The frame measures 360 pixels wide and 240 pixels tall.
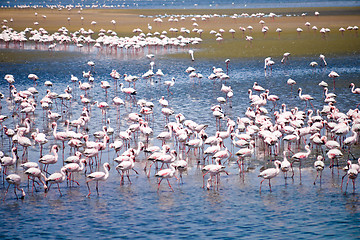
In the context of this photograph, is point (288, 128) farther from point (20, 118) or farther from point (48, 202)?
point (20, 118)

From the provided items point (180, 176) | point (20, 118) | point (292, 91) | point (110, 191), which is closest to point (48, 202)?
point (110, 191)

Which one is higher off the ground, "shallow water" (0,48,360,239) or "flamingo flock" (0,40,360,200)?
"flamingo flock" (0,40,360,200)

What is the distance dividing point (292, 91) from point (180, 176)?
497 inches

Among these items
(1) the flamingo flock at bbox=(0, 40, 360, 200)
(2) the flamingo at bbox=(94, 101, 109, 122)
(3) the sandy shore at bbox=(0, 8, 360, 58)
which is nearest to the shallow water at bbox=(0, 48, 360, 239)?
(1) the flamingo flock at bbox=(0, 40, 360, 200)

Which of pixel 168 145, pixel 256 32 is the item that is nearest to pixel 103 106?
pixel 168 145

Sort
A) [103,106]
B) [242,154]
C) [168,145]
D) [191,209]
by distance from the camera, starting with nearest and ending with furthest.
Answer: [191,209] < [242,154] < [168,145] < [103,106]

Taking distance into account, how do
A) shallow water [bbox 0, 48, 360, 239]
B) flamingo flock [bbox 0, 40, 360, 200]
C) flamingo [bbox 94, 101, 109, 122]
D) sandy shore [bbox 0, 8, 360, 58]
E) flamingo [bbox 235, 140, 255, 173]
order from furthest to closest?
sandy shore [bbox 0, 8, 360, 58] < flamingo [bbox 94, 101, 109, 122] < flamingo [bbox 235, 140, 255, 173] < flamingo flock [bbox 0, 40, 360, 200] < shallow water [bbox 0, 48, 360, 239]

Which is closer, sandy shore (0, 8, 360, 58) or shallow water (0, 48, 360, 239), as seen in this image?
shallow water (0, 48, 360, 239)

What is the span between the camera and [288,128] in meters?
16.9

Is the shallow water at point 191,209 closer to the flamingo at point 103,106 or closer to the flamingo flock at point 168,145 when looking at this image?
the flamingo flock at point 168,145

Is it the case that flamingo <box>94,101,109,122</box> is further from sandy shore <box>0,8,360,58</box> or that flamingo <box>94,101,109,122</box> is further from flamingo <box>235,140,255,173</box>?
sandy shore <box>0,8,360,58</box>

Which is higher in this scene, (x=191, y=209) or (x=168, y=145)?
(x=168, y=145)

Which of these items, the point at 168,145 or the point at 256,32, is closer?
the point at 168,145

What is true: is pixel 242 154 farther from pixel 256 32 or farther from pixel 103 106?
pixel 256 32
